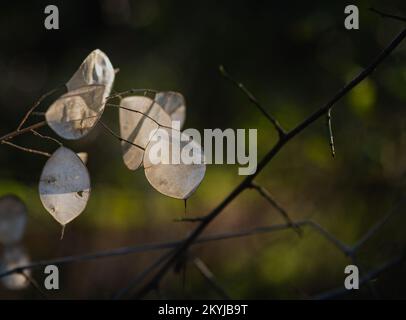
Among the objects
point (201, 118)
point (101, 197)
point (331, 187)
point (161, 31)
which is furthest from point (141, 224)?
point (331, 187)

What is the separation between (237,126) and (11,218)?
102 centimetres

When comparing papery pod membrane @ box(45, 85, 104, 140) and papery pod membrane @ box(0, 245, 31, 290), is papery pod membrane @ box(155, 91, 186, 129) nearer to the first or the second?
papery pod membrane @ box(45, 85, 104, 140)

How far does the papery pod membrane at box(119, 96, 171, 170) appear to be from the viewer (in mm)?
609

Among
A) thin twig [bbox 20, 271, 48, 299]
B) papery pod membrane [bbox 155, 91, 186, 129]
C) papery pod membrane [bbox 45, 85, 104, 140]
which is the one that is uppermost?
papery pod membrane [bbox 155, 91, 186, 129]

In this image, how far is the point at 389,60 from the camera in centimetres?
117

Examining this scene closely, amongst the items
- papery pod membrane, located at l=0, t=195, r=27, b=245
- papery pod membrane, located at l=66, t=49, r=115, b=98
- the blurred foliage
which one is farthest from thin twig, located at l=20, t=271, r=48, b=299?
the blurred foliage

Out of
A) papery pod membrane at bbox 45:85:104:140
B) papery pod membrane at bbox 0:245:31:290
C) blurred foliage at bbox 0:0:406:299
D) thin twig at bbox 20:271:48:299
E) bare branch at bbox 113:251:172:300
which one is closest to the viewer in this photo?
papery pod membrane at bbox 45:85:104:140

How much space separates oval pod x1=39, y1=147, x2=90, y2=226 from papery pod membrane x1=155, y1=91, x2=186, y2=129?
0.55ft

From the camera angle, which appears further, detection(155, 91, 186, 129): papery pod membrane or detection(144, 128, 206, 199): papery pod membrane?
detection(155, 91, 186, 129): papery pod membrane

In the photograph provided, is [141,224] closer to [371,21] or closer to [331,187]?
[331,187]

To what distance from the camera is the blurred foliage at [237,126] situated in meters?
1.35

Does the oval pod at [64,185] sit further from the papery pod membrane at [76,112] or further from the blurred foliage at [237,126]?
the blurred foliage at [237,126]

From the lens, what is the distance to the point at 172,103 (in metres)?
0.71

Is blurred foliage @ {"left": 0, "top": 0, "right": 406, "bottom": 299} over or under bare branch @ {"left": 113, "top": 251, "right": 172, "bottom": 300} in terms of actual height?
over
